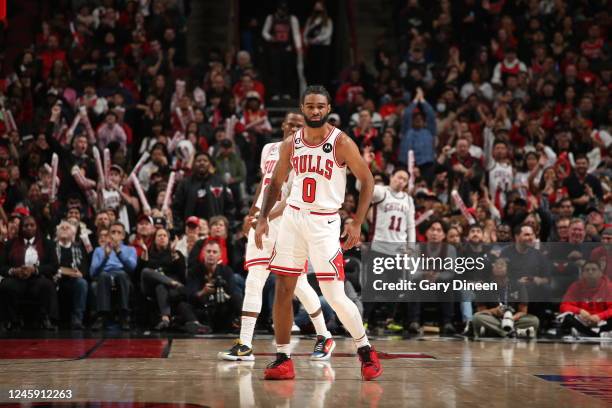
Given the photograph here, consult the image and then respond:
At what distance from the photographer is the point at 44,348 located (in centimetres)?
981

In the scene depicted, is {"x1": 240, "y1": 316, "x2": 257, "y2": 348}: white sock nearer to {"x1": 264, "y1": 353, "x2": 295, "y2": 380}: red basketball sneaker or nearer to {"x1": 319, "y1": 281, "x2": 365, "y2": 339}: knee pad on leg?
{"x1": 264, "y1": 353, "x2": 295, "y2": 380}: red basketball sneaker

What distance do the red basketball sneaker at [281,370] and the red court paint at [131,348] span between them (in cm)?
193

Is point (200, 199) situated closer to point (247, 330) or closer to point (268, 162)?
point (268, 162)

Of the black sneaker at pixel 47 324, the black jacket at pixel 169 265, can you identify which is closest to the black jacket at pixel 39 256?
the black sneaker at pixel 47 324

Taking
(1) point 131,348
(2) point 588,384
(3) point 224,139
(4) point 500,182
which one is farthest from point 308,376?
(4) point 500,182

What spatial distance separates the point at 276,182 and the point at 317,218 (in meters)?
0.45

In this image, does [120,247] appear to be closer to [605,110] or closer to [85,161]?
[85,161]

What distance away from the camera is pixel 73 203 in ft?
46.5

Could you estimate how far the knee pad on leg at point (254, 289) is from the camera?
8.80 metres

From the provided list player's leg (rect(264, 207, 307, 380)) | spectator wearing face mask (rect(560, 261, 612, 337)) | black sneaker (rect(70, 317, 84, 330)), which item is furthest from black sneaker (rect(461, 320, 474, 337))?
player's leg (rect(264, 207, 307, 380))

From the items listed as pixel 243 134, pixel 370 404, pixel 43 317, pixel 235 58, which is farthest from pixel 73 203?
pixel 370 404

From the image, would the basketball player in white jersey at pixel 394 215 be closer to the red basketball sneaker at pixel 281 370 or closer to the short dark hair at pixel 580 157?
the short dark hair at pixel 580 157

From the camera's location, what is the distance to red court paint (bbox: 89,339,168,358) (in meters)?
9.15

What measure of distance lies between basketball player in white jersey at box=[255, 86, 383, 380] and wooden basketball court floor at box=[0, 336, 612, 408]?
40cm
